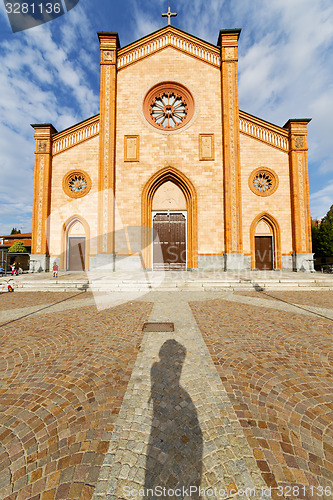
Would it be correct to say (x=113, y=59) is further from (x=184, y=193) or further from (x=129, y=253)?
(x=129, y=253)

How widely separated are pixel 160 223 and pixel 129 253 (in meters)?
3.43

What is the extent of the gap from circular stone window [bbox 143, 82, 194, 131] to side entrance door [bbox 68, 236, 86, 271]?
11.1 m

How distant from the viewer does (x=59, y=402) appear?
251cm

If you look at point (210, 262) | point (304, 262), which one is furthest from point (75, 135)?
point (304, 262)

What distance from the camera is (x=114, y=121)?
15.3 meters

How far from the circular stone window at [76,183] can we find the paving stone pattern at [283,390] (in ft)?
48.2

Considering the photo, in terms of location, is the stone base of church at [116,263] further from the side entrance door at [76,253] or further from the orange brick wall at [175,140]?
the orange brick wall at [175,140]

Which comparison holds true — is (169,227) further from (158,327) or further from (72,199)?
(158,327)

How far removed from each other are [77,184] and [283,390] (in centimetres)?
1751

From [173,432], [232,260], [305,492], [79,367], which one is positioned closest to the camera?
[305,492]

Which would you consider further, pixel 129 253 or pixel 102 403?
pixel 129 253

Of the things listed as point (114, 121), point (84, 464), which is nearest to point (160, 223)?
point (114, 121)

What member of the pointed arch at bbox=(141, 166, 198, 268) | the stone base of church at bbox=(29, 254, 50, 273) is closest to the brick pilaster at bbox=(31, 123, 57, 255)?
the stone base of church at bbox=(29, 254, 50, 273)

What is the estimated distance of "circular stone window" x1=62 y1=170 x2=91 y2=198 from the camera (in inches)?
633
